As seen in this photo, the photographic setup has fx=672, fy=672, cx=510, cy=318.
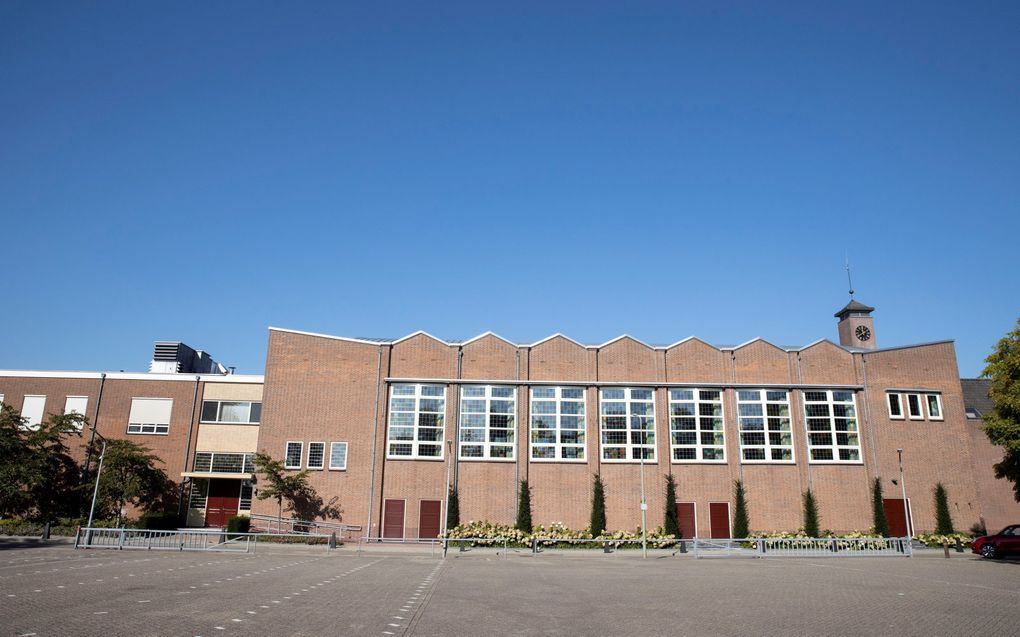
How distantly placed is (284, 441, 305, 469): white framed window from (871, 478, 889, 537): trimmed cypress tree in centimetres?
3161

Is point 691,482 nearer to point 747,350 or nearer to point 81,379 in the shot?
point 747,350

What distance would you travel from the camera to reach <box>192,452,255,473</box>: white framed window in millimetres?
39812

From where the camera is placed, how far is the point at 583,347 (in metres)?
39.6

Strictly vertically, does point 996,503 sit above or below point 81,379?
below

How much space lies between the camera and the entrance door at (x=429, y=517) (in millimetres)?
36594

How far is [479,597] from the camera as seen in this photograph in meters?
17.2

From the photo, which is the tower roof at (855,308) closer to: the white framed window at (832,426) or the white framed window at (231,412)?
the white framed window at (832,426)

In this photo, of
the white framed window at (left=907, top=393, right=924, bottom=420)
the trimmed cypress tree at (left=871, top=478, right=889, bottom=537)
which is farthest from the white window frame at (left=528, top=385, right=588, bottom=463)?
the white framed window at (left=907, top=393, right=924, bottom=420)

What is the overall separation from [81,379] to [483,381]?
25.0 m

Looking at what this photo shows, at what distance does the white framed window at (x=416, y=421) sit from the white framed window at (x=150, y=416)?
47.5 feet

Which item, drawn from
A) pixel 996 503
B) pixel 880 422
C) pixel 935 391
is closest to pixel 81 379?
pixel 880 422

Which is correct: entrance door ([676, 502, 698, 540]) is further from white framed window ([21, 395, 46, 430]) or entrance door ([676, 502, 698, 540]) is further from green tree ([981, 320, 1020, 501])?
white framed window ([21, 395, 46, 430])

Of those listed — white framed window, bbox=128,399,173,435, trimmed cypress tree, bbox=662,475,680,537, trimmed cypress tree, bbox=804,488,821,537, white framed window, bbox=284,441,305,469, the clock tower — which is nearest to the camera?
trimmed cypress tree, bbox=662,475,680,537

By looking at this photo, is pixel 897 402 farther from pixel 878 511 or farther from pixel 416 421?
pixel 416 421
